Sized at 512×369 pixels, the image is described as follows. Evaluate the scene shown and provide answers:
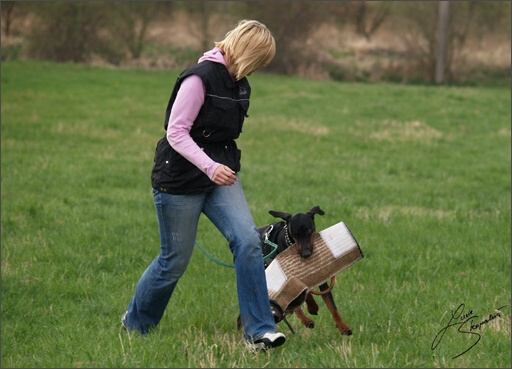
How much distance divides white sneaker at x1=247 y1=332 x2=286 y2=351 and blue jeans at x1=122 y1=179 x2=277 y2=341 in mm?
41

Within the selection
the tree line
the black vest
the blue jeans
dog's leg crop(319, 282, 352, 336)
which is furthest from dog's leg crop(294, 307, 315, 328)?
the tree line

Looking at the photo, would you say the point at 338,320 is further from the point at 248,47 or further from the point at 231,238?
the point at 248,47

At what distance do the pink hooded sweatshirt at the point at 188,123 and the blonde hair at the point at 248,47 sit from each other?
0.26 meters

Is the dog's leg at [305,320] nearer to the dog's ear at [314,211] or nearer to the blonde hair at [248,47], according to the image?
Answer: the dog's ear at [314,211]

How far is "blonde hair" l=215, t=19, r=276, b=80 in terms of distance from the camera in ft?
15.7

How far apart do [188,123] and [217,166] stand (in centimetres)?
32

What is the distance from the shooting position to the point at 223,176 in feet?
15.4

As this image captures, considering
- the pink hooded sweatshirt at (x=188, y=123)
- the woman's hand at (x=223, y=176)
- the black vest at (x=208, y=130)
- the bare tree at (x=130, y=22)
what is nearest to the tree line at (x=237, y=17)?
the bare tree at (x=130, y=22)

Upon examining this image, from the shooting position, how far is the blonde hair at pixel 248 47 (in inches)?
189

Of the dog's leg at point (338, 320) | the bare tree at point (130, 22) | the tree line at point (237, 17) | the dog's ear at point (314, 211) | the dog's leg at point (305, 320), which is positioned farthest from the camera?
the bare tree at point (130, 22)

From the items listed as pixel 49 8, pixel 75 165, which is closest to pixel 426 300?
pixel 75 165

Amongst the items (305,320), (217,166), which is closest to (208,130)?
(217,166)

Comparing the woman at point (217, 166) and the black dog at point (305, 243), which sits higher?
the woman at point (217, 166)

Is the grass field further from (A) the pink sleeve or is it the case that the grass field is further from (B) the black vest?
(A) the pink sleeve
